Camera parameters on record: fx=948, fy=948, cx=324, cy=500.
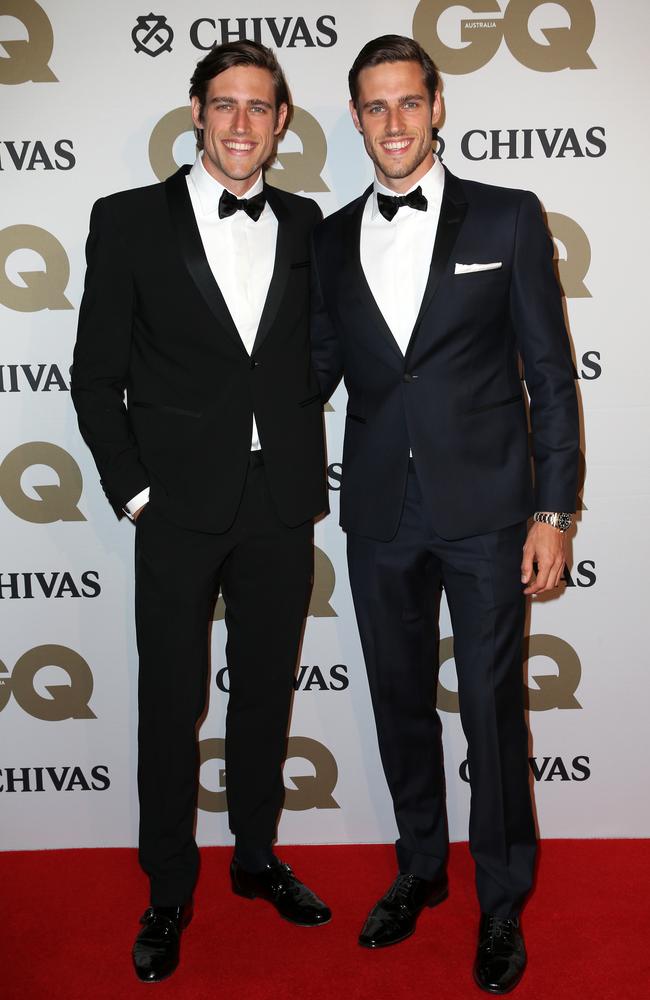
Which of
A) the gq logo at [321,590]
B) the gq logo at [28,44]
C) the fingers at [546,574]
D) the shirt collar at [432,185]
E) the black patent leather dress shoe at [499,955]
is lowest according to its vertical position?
the black patent leather dress shoe at [499,955]

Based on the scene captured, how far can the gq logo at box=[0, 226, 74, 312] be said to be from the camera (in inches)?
103

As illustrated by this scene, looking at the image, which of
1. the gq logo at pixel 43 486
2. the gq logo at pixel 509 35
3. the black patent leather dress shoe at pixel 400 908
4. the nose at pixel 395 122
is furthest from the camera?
the gq logo at pixel 43 486

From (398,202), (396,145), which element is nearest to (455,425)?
(398,202)

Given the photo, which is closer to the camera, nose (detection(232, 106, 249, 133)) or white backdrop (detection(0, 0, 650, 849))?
nose (detection(232, 106, 249, 133))

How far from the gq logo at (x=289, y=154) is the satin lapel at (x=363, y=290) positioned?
1.23 feet

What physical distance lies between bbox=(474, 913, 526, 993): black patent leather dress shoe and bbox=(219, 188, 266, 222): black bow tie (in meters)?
1.79

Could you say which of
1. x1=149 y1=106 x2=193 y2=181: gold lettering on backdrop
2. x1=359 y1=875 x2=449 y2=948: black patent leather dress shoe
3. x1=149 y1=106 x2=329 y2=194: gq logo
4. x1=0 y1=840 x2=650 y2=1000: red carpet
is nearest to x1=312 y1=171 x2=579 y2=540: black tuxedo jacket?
x1=149 y1=106 x2=329 y2=194: gq logo

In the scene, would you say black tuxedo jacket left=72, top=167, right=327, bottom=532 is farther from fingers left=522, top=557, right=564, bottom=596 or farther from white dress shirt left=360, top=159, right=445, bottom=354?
fingers left=522, top=557, right=564, bottom=596

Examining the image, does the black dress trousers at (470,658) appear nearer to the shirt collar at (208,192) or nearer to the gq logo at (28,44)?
the shirt collar at (208,192)

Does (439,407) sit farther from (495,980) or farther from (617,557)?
(495,980)

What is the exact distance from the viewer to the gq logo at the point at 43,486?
8.95 ft

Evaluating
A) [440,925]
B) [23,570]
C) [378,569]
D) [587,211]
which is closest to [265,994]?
[440,925]

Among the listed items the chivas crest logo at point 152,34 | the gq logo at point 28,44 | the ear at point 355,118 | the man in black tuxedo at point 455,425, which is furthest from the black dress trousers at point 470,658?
the gq logo at point 28,44

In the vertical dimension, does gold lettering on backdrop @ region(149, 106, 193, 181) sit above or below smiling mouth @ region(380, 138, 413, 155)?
above
